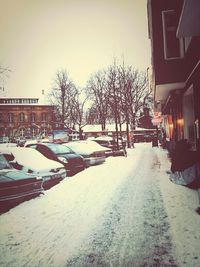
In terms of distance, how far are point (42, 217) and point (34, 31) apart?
4.39 meters

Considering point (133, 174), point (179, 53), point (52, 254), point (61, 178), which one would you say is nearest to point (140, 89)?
point (179, 53)

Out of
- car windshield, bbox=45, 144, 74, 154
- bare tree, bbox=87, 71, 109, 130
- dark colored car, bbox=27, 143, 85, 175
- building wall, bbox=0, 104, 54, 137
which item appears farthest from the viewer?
dark colored car, bbox=27, 143, 85, 175

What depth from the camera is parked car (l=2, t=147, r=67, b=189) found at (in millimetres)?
6282

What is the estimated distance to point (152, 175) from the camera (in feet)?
28.8

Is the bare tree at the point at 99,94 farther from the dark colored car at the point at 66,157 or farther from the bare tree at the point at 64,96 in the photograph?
the dark colored car at the point at 66,157

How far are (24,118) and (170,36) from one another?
660cm

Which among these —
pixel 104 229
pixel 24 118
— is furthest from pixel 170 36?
pixel 104 229

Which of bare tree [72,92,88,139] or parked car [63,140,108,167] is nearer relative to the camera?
bare tree [72,92,88,139]

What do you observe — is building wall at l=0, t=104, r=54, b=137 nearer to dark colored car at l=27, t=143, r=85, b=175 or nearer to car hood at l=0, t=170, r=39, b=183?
car hood at l=0, t=170, r=39, b=183

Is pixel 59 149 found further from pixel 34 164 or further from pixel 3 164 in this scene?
pixel 3 164

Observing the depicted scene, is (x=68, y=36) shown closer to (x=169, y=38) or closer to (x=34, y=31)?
(x=34, y=31)

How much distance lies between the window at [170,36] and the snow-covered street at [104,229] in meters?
5.22

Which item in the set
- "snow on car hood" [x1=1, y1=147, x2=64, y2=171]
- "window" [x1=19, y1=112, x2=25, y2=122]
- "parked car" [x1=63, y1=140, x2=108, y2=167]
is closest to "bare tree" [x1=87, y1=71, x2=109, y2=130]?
"window" [x1=19, y1=112, x2=25, y2=122]

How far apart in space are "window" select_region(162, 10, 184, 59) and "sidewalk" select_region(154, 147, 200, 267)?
16.5ft
